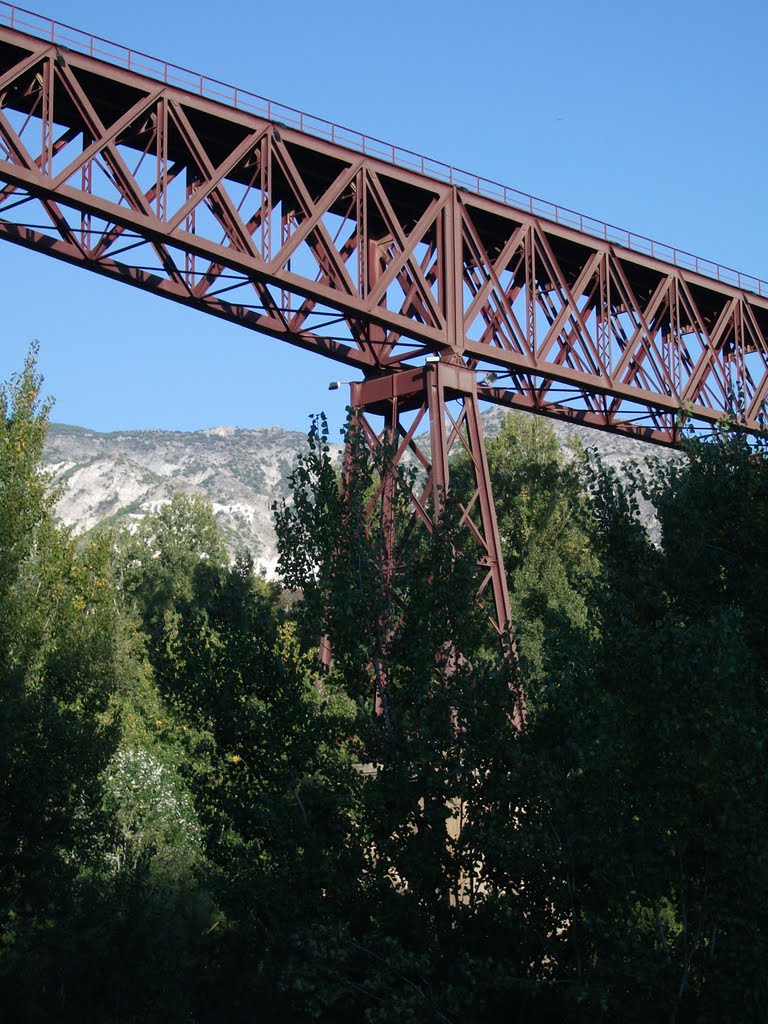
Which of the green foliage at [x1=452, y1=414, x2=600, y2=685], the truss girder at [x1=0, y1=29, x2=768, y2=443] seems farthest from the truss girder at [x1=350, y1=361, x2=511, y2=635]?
the green foliage at [x1=452, y1=414, x2=600, y2=685]

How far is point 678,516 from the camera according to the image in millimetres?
15469

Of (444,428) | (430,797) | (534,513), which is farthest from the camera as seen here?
(534,513)

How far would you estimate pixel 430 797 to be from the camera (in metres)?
11.6

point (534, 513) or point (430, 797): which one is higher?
point (534, 513)

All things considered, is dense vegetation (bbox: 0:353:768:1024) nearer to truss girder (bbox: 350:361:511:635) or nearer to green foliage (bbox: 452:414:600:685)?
truss girder (bbox: 350:361:511:635)

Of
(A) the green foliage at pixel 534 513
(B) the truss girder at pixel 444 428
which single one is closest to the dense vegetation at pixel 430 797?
(B) the truss girder at pixel 444 428

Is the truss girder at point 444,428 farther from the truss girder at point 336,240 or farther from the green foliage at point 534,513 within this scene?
the green foliage at point 534,513

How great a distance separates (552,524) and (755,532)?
31.9 m

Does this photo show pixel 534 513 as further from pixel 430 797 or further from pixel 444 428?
pixel 430 797

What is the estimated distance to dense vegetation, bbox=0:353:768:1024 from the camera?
1043 cm

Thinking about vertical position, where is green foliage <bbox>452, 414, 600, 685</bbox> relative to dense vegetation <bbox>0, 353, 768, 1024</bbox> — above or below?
above

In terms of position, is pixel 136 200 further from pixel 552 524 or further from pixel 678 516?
pixel 552 524

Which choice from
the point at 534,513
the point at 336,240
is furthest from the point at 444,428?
the point at 534,513

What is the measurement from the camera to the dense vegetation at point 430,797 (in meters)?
10.4
